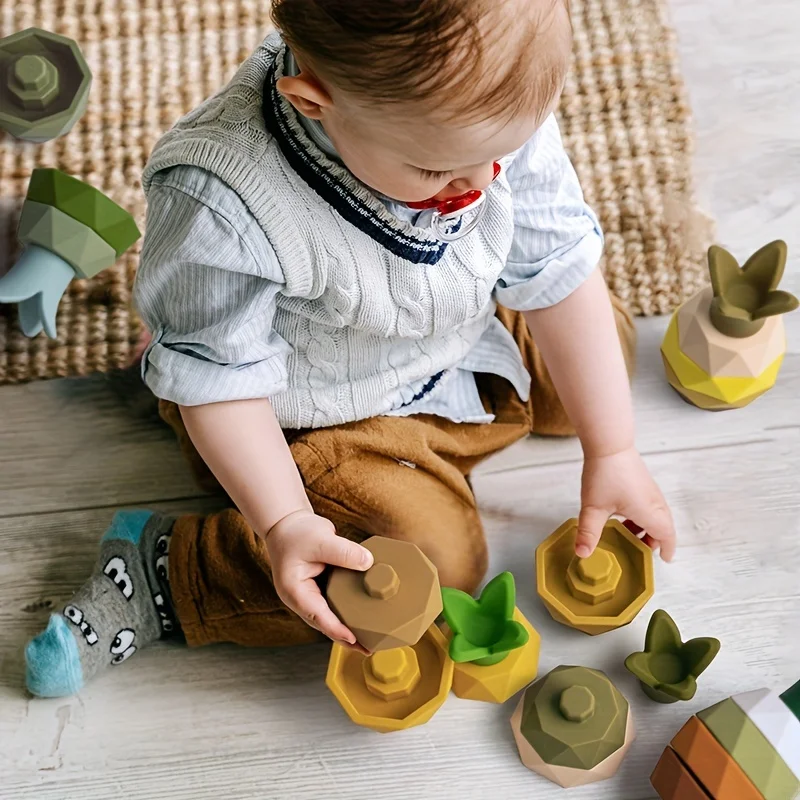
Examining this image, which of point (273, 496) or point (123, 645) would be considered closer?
point (273, 496)

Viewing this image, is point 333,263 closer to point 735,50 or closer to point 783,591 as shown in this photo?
point 783,591

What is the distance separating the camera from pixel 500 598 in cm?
71

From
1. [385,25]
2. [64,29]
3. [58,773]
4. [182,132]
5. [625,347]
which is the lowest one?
[58,773]

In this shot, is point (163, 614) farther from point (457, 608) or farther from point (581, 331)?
point (581, 331)

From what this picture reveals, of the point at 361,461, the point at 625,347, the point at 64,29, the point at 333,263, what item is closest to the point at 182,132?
the point at 333,263

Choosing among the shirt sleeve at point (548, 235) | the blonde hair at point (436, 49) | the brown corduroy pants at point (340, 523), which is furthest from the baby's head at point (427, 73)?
the brown corduroy pants at point (340, 523)

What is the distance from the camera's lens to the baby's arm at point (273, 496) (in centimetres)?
63

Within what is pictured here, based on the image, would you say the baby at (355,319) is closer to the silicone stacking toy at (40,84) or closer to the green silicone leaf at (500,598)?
the green silicone leaf at (500,598)

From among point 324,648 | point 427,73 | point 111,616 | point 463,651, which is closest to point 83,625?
point 111,616

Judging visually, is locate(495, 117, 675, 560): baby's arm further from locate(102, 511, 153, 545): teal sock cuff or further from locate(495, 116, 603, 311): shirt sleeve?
locate(102, 511, 153, 545): teal sock cuff

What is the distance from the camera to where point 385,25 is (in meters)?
0.41

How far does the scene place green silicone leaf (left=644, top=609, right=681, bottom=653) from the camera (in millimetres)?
730

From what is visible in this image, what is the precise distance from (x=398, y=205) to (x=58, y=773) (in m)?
0.50

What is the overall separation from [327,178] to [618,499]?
343 millimetres
